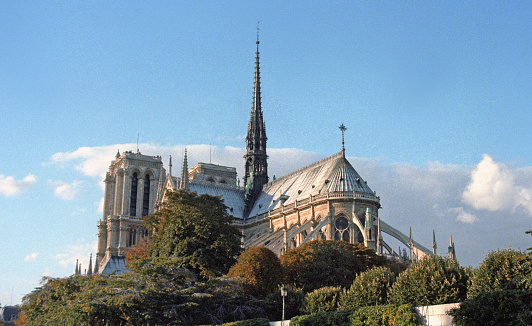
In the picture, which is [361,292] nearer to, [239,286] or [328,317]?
[328,317]

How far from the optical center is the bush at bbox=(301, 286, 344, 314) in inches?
1658

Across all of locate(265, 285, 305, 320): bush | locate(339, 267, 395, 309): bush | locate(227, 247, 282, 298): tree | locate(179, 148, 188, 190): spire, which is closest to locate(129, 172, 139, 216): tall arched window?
locate(179, 148, 188, 190): spire

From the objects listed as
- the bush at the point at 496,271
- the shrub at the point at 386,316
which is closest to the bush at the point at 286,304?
the shrub at the point at 386,316

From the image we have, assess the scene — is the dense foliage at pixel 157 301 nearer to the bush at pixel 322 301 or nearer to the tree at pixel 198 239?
the bush at pixel 322 301

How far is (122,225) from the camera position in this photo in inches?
4535

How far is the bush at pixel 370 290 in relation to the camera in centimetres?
3975

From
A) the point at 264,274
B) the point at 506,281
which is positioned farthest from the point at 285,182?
the point at 506,281

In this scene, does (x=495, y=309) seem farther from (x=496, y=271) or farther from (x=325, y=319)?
(x=325, y=319)

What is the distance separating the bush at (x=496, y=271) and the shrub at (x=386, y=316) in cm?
319

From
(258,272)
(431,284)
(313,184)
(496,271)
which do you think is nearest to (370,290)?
(431,284)

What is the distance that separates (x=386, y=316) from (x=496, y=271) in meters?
5.80

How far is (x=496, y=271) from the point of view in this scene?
33.3 meters

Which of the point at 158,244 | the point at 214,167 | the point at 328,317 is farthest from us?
the point at 214,167

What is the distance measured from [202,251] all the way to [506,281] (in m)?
26.0
